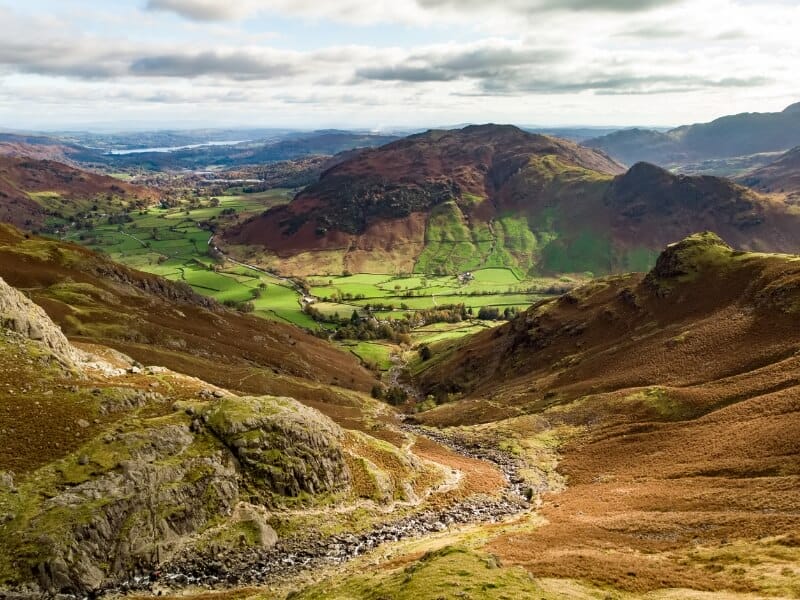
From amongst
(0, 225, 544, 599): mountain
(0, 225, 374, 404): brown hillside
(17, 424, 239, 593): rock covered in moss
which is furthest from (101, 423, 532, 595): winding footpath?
(0, 225, 374, 404): brown hillside

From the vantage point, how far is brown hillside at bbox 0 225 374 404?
124312 mm

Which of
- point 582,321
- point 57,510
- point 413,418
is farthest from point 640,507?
point 582,321

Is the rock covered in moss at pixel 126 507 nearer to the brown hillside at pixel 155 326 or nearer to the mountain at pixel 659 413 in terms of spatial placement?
the mountain at pixel 659 413

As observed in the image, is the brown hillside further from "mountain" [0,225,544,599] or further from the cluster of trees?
"mountain" [0,225,544,599]

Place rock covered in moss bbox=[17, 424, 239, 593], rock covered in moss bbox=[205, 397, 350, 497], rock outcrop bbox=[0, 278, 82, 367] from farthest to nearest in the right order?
1. rock outcrop bbox=[0, 278, 82, 367]
2. rock covered in moss bbox=[205, 397, 350, 497]
3. rock covered in moss bbox=[17, 424, 239, 593]

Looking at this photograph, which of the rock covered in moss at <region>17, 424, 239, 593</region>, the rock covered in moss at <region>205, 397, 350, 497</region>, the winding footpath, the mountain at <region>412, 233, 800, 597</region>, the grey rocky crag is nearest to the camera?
the rock covered in moss at <region>17, 424, 239, 593</region>

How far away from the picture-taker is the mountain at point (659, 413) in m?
51.8

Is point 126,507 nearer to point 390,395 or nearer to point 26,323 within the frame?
point 26,323

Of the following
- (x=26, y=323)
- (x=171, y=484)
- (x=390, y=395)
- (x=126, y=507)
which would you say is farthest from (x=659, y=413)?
(x=26, y=323)

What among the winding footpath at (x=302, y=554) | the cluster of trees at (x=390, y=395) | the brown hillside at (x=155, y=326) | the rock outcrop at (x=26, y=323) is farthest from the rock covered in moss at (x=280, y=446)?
the cluster of trees at (x=390, y=395)

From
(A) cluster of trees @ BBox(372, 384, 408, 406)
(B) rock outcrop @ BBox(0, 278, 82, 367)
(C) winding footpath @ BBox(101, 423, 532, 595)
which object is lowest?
(A) cluster of trees @ BBox(372, 384, 408, 406)

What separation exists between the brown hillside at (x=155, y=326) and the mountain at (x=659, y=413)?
1724 inches

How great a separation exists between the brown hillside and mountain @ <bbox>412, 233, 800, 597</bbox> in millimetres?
43801

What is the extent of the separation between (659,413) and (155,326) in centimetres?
11907
